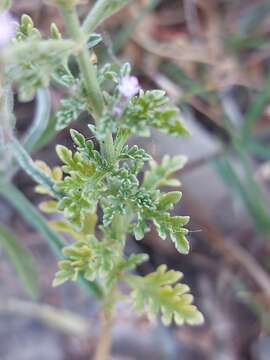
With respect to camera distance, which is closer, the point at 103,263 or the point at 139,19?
the point at 103,263

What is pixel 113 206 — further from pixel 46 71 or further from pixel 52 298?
pixel 52 298

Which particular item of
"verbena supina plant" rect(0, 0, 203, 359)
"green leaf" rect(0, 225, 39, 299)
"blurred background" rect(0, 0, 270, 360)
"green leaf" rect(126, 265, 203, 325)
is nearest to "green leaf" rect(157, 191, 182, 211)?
"verbena supina plant" rect(0, 0, 203, 359)

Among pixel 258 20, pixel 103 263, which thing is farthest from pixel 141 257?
pixel 258 20

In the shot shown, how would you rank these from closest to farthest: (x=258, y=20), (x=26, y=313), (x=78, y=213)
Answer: (x=78, y=213) → (x=26, y=313) → (x=258, y=20)

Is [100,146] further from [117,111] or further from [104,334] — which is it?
[104,334]

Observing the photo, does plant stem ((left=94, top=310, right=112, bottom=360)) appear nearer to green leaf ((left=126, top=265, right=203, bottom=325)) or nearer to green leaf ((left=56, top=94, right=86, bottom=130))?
green leaf ((left=126, top=265, right=203, bottom=325))

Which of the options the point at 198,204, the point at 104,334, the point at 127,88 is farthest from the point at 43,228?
the point at 198,204
